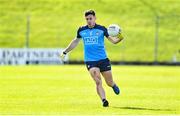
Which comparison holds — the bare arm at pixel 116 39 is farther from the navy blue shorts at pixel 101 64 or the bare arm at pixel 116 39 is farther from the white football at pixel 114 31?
the navy blue shorts at pixel 101 64

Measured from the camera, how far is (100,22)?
66.2m

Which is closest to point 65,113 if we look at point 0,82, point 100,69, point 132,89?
point 100,69

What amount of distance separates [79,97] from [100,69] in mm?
2898

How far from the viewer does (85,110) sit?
1677 cm

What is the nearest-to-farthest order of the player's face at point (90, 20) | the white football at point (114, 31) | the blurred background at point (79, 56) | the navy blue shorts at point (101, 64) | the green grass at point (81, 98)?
1. the green grass at point (81, 98)
2. the player's face at point (90, 20)
3. the navy blue shorts at point (101, 64)
4. the white football at point (114, 31)
5. the blurred background at point (79, 56)

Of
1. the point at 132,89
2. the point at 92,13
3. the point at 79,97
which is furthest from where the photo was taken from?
the point at 132,89

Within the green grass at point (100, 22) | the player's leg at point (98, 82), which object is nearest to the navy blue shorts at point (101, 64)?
the player's leg at point (98, 82)

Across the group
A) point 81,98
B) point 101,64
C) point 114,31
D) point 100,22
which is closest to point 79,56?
point 100,22

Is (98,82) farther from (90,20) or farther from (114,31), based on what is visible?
(90,20)

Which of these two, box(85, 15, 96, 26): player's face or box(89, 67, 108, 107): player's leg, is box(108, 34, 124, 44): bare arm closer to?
Result: box(85, 15, 96, 26): player's face

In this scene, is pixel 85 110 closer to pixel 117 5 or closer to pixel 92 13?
pixel 92 13

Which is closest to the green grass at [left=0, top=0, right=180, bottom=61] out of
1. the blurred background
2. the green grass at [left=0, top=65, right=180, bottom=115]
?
the blurred background

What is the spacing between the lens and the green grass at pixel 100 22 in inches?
2361

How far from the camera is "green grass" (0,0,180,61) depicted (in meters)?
60.0
